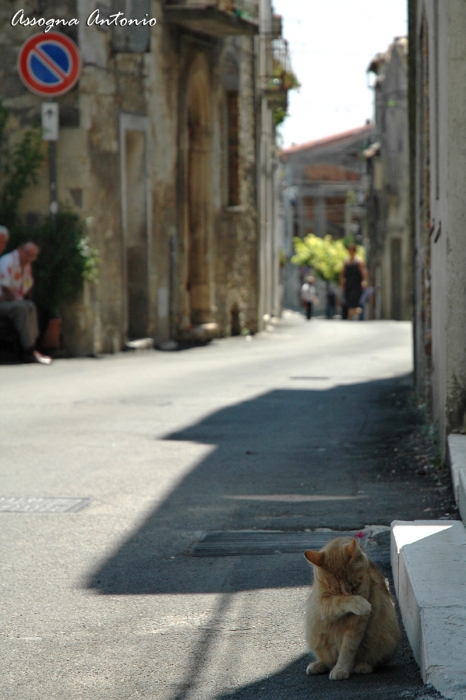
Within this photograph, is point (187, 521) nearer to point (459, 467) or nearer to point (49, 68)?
point (459, 467)

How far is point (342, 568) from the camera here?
10.6ft

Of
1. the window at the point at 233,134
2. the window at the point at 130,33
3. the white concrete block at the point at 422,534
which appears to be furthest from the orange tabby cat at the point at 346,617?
the window at the point at 233,134

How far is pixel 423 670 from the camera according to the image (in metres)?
3.12

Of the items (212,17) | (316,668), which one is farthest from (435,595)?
(212,17)

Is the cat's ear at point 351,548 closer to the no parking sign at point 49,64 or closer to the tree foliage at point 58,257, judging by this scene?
the tree foliage at point 58,257

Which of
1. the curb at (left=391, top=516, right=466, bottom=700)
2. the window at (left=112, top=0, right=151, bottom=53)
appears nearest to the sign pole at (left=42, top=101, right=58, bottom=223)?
the window at (left=112, top=0, right=151, bottom=53)

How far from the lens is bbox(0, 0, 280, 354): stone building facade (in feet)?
49.7

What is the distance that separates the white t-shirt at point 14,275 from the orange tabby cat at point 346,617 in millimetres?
10564

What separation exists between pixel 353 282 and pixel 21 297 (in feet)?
66.9

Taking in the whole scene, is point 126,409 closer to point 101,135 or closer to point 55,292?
point 55,292

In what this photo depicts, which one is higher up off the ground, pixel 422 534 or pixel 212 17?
pixel 212 17

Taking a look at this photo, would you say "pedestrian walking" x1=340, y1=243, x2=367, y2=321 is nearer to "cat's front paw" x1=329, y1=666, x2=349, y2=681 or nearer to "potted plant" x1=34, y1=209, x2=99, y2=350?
"potted plant" x1=34, y1=209, x2=99, y2=350

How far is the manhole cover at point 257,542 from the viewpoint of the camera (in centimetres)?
491

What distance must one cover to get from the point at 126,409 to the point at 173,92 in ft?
33.0
